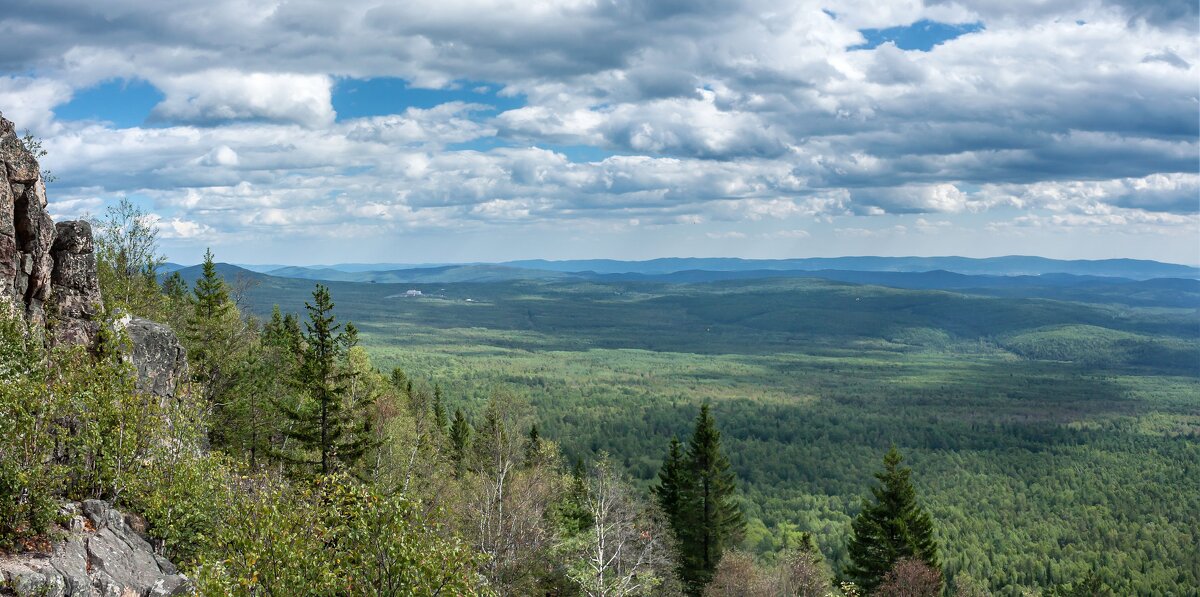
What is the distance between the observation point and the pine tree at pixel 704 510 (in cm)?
5422

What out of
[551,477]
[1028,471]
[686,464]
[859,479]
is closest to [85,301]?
[551,477]

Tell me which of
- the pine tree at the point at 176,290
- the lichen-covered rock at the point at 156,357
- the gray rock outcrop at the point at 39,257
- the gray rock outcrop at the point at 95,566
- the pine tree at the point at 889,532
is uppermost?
the gray rock outcrop at the point at 39,257

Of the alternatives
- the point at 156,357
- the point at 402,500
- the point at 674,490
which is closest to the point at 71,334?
the point at 156,357

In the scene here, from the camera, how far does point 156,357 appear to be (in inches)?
1437

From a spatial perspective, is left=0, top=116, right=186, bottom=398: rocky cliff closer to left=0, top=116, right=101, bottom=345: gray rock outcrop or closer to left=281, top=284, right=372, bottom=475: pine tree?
left=0, top=116, right=101, bottom=345: gray rock outcrop

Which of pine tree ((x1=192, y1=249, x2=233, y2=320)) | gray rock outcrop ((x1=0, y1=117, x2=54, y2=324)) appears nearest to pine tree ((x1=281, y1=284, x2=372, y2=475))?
gray rock outcrop ((x1=0, y1=117, x2=54, y2=324))

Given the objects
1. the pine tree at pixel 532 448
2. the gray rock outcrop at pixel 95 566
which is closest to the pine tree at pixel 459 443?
the pine tree at pixel 532 448

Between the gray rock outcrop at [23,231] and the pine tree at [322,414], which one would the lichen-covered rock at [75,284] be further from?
the pine tree at [322,414]

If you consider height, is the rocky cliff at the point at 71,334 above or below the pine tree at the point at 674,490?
above

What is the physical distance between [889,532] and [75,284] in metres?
48.2

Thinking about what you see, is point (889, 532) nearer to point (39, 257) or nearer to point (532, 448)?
point (532, 448)

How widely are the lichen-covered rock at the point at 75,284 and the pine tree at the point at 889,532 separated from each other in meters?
45.4

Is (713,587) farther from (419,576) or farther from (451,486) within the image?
(419,576)

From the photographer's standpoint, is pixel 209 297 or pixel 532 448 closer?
pixel 209 297
